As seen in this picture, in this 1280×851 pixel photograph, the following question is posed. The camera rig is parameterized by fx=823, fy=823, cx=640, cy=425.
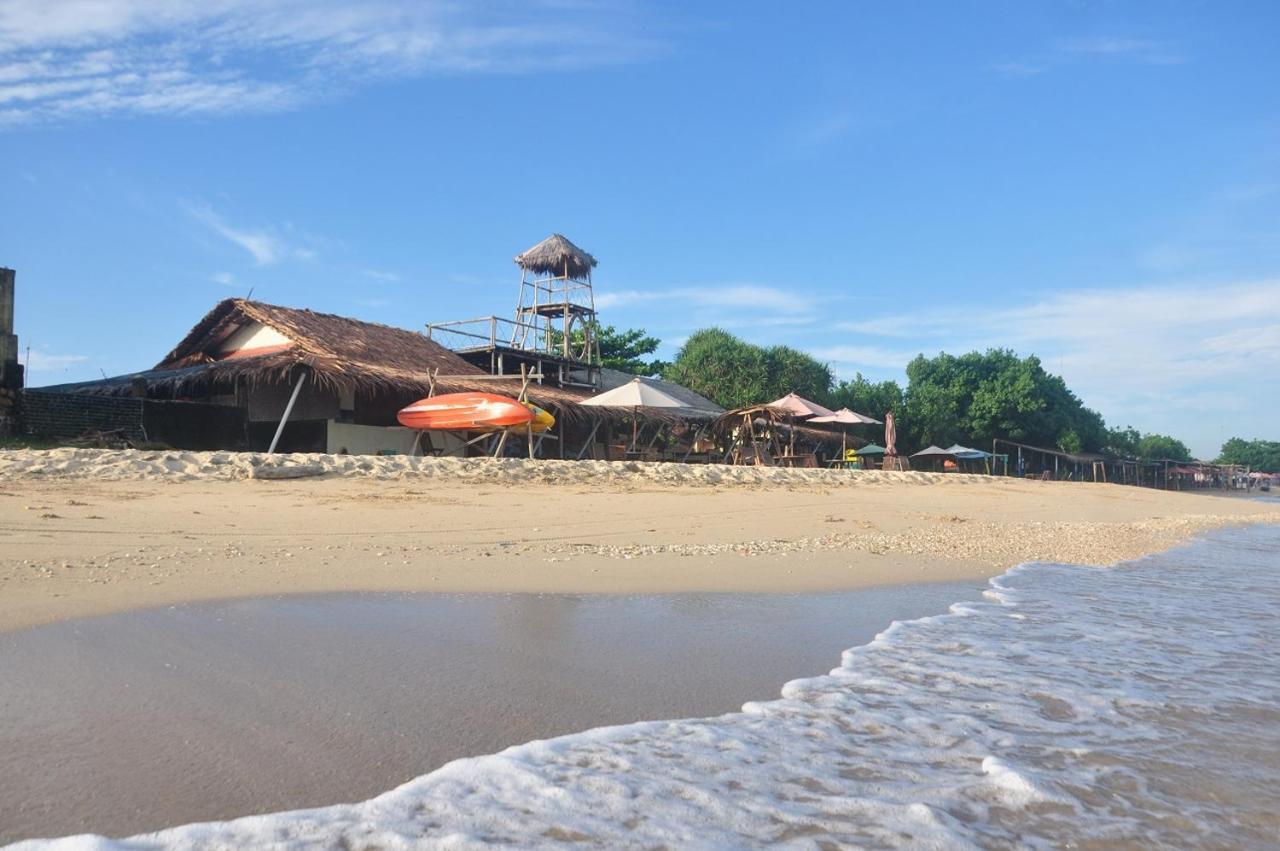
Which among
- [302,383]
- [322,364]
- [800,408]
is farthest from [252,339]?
[800,408]

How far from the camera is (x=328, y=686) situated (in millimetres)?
2963

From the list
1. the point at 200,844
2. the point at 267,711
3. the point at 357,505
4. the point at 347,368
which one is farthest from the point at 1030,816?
the point at 347,368

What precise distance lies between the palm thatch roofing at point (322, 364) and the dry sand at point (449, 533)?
19.0 ft

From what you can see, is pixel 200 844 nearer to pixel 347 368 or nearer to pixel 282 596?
pixel 282 596

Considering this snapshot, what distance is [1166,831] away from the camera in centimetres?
219

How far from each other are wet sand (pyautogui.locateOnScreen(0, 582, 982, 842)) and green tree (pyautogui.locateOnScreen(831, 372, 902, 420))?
3579cm

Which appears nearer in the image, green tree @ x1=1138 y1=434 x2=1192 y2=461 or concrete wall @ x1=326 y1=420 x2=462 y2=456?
concrete wall @ x1=326 y1=420 x2=462 y2=456

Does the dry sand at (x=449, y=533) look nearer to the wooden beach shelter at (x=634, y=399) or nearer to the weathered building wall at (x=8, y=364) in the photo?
the weathered building wall at (x=8, y=364)

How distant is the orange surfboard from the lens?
14.2m

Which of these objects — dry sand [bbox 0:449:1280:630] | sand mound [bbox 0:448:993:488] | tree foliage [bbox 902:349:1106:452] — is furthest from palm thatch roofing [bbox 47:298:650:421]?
tree foliage [bbox 902:349:1106:452]

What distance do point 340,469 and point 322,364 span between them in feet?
19.1

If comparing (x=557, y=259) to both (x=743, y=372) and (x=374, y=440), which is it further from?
(x=374, y=440)

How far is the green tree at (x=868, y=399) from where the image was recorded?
39.4 m

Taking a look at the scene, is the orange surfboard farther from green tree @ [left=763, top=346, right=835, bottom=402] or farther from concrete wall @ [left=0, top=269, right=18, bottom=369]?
green tree @ [left=763, top=346, right=835, bottom=402]
